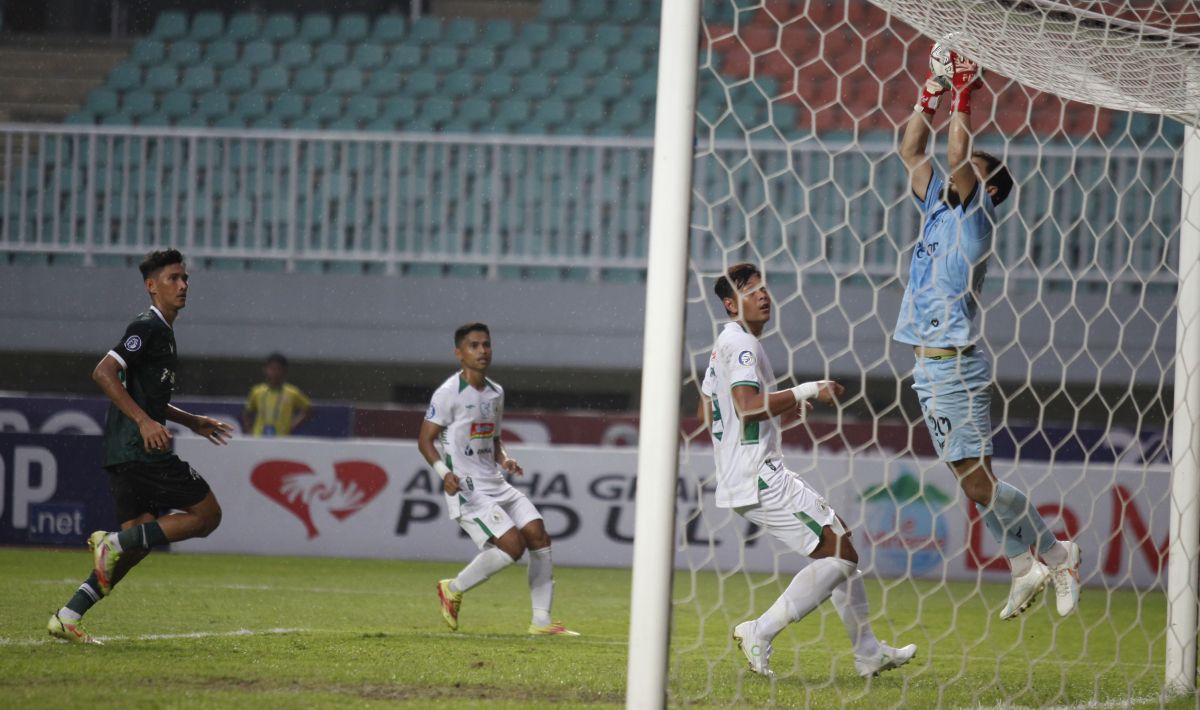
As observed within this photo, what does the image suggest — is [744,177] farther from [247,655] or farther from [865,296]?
[247,655]

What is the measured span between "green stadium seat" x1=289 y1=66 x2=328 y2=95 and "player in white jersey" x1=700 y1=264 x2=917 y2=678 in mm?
10617

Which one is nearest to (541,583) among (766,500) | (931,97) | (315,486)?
(766,500)

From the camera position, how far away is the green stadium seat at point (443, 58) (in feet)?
49.4

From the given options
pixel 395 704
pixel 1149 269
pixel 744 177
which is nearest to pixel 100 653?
pixel 395 704

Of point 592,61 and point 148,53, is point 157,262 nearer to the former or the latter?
point 592,61

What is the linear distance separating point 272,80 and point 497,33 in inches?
102

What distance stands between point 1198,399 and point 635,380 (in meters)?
8.45

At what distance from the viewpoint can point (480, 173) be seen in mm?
13336

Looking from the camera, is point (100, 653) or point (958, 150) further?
point (100, 653)

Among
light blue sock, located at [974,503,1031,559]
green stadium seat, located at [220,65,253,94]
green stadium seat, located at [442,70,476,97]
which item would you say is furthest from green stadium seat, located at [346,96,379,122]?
light blue sock, located at [974,503,1031,559]

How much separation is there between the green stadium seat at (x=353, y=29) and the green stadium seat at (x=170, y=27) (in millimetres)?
1769

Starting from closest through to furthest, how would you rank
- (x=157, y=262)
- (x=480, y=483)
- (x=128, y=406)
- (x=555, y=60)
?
(x=128, y=406)
(x=157, y=262)
(x=480, y=483)
(x=555, y=60)

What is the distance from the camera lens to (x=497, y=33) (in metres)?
15.4

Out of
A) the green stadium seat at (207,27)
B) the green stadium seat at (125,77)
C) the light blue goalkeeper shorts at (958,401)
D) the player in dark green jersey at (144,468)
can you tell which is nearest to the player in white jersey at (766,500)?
the light blue goalkeeper shorts at (958,401)
